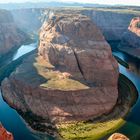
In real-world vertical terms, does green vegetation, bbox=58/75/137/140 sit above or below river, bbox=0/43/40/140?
above

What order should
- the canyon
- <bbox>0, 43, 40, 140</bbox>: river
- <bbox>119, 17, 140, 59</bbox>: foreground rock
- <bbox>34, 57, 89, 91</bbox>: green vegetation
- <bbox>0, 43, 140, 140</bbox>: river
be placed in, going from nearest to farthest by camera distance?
<bbox>0, 43, 140, 140</bbox>: river → <bbox>0, 43, 40, 140</bbox>: river → the canyon → <bbox>34, 57, 89, 91</bbox>: green vegetation → <bbox>119, 17, 140, 59</bbox>: foreground rock

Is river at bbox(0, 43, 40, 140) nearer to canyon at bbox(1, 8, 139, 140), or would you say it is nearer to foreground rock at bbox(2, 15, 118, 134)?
canyon at bbox(1, 8, 139, 140)

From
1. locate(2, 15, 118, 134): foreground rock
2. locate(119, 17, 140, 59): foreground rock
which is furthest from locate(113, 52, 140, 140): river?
locate(119, 17, 140, 59): foreground rock

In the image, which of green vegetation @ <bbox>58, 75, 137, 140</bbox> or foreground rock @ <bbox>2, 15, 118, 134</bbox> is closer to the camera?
green vegetation @ <bbox>58, 75, 137, 140</bbox>

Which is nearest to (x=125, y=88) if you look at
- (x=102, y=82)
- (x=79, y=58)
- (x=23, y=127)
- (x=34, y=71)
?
(x=102, y=82)

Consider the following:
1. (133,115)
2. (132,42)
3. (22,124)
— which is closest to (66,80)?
(22,124)

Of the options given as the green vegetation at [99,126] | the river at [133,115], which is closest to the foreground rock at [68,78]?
the green vegetation at [99,126]

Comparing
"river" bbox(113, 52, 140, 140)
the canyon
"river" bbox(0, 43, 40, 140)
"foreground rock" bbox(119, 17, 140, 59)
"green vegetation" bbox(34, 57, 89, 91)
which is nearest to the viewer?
"river" bbox(0, 43, 40, 140)

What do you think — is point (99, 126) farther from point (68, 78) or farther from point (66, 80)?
point (68, 78)

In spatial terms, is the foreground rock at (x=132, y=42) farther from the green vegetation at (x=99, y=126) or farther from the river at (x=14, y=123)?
the river at (x=14, y=123)
